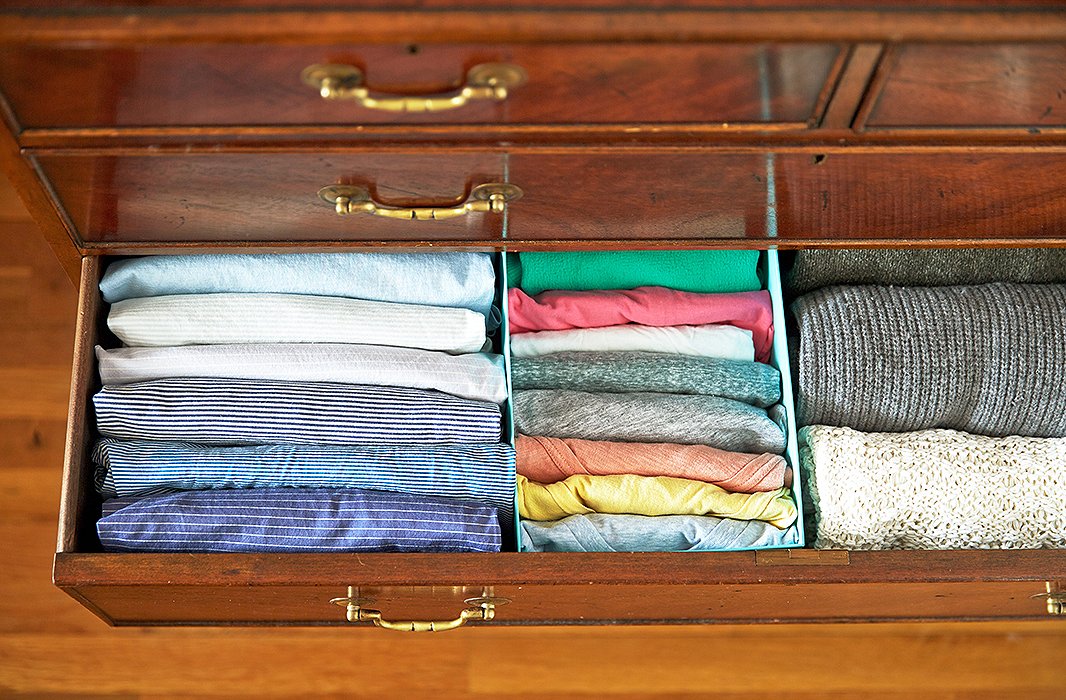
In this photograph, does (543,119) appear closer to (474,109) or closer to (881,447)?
(474,109)

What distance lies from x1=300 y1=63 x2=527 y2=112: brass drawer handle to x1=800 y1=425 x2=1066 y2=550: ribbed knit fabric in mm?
492

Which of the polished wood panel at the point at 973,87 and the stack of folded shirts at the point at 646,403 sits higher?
the polished wood panel at the point at 973,87

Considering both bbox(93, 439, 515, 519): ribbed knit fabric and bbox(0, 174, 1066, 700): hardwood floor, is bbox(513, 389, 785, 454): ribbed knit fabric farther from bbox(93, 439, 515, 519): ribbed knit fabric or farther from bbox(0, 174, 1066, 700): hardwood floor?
bbox(0, 174, 1066, 700): hardwood floor

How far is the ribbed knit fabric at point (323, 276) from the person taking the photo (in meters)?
1.03

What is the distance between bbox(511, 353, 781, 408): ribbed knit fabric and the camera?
1.07m

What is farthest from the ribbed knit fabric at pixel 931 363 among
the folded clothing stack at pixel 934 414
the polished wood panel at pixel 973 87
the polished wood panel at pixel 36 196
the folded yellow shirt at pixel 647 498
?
the polished wood panel at pixel 36 196

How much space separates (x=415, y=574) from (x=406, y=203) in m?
0.31

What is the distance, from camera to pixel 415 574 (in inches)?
36.7

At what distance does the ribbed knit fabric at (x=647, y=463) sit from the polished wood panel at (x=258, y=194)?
0.68ft

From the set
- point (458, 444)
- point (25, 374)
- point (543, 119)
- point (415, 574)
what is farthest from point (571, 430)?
point (25, 374)

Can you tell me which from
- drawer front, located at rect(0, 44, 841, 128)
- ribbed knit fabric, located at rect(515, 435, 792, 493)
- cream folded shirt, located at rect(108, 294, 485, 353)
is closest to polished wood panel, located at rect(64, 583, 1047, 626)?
ribbed knit fabric, located at rect(515, 435, 792, 493)

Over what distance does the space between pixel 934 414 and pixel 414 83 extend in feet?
2.00

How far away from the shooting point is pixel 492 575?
0.93 m

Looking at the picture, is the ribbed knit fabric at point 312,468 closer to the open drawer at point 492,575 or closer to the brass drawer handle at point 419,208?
the open drawer at point 492,575
